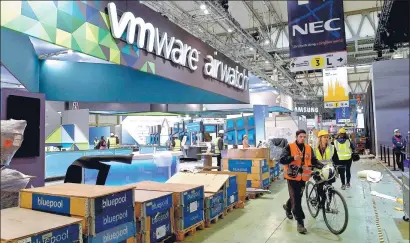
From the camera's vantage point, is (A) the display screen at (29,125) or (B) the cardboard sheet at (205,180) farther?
(B) the cardboard sheet at (205,180)

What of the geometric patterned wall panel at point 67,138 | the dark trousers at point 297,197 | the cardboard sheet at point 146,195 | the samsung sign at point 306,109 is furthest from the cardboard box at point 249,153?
the samsung sign at point 306,109

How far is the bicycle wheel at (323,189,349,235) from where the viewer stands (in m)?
4.82

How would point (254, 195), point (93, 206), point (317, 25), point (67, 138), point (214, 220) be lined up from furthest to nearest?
point (67, 138)
point (254, 195)
point (317, 25)
point (214, 220)
point (93, 206)

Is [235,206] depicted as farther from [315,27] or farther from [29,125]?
[29,125]

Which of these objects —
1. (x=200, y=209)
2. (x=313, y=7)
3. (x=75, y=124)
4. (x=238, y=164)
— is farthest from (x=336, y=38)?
(x=75, y=124)

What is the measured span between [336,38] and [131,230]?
564 cm

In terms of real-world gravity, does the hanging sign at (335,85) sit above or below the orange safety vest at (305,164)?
above

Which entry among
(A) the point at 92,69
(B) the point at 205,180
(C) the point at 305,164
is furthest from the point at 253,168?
(A) the point at 92,69

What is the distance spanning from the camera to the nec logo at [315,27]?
668 cm

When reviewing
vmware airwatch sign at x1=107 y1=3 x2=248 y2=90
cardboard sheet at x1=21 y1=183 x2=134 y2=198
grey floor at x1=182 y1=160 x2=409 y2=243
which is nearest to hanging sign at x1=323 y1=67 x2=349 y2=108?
vmware airwatch sign at x1=107 y1=3 x2=248 y2=90

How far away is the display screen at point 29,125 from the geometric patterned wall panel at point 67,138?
784cm

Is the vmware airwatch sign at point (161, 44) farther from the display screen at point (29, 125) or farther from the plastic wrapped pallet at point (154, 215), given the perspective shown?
the plastic wrapped pallet at point (154, 215)

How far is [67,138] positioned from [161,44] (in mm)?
7508

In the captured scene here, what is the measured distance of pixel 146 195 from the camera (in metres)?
4.50
